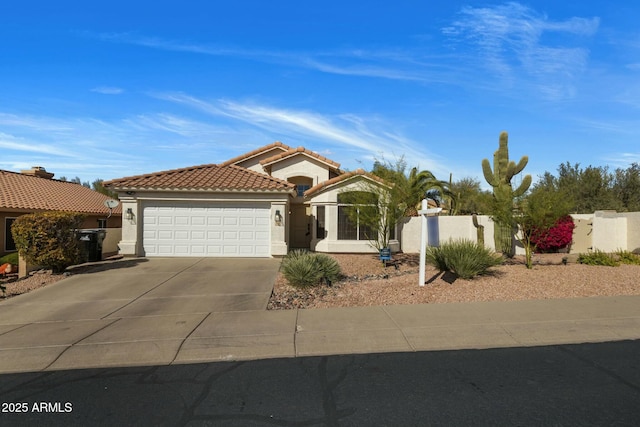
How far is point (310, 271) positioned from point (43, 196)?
19776mm

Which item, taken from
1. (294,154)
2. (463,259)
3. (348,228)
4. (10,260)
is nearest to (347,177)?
(348,228)

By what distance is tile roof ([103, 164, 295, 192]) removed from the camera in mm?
15845

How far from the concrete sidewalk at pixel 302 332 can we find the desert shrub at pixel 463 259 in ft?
5.79

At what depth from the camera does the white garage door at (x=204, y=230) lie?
15.9 meters

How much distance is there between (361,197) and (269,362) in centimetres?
989

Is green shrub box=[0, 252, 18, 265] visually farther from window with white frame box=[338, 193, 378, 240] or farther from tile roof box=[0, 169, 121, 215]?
window with white frame box=[338, 193, 378, 240]

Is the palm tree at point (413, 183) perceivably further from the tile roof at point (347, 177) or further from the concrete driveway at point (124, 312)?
the concrete driveway at point (124, 312)

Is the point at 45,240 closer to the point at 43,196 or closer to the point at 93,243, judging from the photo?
the point at 93,243

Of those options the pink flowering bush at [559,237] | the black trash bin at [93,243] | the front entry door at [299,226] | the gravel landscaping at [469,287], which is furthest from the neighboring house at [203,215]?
the pink flowering bush at [559,237]

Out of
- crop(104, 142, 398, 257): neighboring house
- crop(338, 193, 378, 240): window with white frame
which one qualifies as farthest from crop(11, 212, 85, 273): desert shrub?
crop(338, 193, 378, 240): window with white frame

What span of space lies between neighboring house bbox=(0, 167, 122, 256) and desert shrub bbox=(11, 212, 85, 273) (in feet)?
24.8

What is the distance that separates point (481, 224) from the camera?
19.2 metres

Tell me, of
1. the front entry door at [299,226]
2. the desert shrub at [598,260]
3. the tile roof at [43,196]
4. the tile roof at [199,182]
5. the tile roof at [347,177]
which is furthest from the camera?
the front entry door at [299,226]

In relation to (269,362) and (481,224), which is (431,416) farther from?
(481,224)
